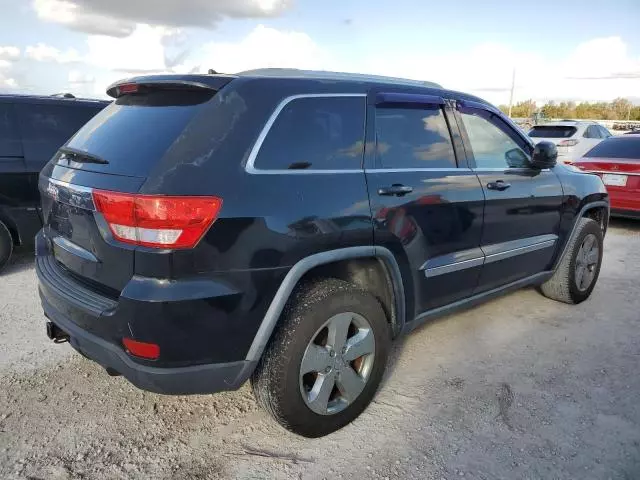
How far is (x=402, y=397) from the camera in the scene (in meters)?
3.18

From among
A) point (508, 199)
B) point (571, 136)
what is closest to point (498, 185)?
point (508, 199)

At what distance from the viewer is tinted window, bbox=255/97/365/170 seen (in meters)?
2.50

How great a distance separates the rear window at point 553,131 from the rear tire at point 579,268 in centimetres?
1024

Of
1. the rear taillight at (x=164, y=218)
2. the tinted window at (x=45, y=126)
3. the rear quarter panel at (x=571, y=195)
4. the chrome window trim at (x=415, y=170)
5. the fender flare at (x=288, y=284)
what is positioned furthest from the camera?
the tinted window at (x=45, y=126)

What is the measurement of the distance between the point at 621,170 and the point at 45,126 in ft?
25.1

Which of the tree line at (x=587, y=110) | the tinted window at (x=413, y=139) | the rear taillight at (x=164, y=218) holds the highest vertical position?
the tree line at (x=587, y=110)

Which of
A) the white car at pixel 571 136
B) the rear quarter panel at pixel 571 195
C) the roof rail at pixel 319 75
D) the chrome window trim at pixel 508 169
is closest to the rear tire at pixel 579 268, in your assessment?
the rear quarter panel at pixel 571 195

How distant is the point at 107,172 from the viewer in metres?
2.40

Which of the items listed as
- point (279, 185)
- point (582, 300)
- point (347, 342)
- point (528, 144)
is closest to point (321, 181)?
point (279, 185)

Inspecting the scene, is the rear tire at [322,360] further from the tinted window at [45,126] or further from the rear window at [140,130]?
the tinted window at [45,126]

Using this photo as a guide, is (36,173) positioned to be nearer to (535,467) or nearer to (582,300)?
(535,467)

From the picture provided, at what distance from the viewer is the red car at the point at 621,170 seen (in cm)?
767

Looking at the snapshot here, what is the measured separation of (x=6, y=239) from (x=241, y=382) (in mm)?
3850

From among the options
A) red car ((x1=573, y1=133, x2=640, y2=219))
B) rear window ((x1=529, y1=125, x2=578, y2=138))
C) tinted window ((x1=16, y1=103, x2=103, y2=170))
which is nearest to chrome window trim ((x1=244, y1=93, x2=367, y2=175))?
tinted window ((x1=16, y1=103, x2=103, y2=170))
